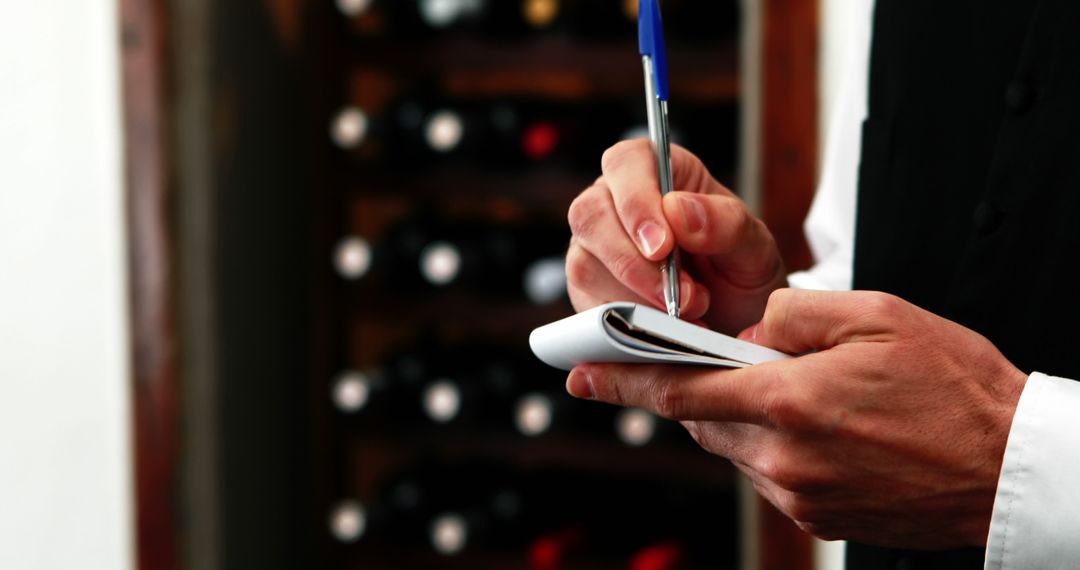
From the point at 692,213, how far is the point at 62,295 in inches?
54.2

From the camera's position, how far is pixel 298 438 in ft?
6.44

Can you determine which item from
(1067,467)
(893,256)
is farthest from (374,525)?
(1067,467)

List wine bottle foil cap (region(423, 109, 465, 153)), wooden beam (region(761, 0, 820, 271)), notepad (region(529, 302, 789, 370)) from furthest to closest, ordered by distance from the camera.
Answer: wine bottle foil cap (region(423, 109, 465, 153))
wooden beam (region(761, 0, 820, 271))
notepad (region(529, 302, 789, 370))

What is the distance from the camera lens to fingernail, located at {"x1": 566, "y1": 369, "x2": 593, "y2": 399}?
1.90ft

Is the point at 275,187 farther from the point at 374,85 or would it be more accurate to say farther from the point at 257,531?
the point at 257,531

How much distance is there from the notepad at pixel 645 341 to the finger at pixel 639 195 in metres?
0.11

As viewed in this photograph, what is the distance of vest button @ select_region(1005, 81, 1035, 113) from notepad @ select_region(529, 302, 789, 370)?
28cm

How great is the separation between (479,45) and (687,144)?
1.38 feet

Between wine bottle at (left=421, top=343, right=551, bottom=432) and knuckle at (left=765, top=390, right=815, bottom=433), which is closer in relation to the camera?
knuckle at (left=765, top=390, right=815, bottom=433)

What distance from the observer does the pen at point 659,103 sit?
0.65 meters

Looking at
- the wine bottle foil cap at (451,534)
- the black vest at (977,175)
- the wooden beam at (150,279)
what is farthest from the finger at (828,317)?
the wooden beam at (150,279)

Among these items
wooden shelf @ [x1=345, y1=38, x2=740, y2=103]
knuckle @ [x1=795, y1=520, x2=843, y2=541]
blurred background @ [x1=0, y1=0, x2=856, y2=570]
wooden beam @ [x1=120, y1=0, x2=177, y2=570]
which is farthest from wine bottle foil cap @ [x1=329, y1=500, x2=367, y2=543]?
knuckle @ [x1=795, y1=520, x2=843, y2=541]

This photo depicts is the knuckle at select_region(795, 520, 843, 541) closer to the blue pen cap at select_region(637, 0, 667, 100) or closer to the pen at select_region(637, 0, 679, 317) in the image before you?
the pen at select_region(637, 0, 679, 317)

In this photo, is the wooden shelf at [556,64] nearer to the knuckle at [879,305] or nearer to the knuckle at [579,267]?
the knuckle at [579,267]
